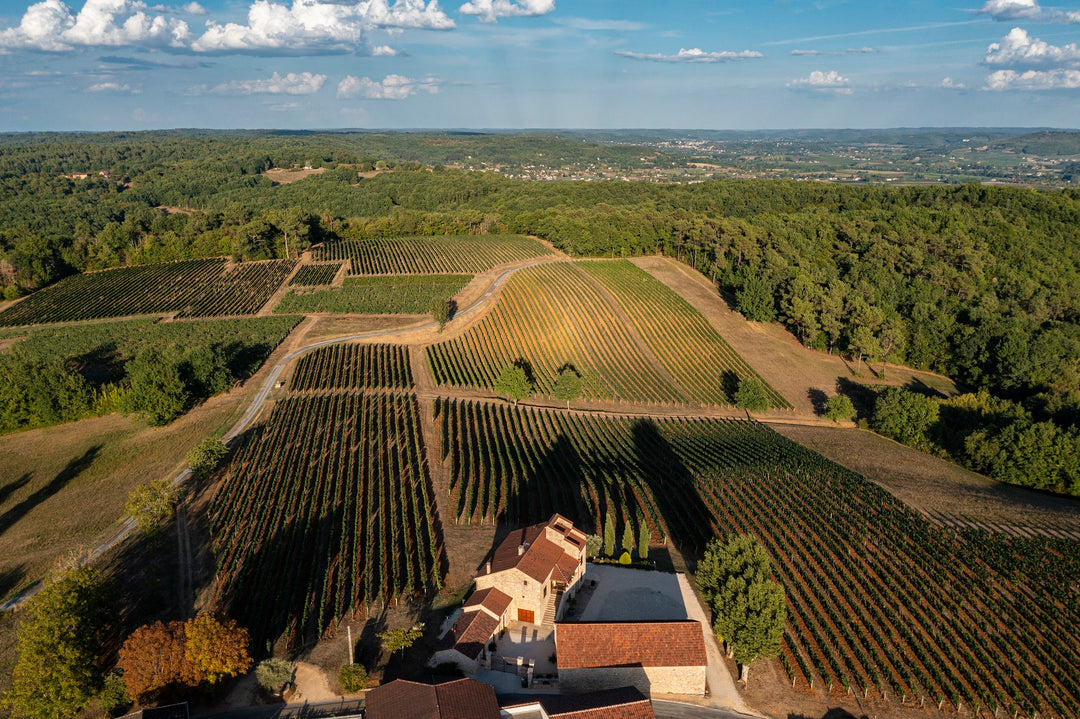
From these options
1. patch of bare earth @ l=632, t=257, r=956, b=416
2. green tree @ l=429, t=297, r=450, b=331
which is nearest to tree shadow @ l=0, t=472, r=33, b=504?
green tree @ l=429, t=297, r=450, b=331

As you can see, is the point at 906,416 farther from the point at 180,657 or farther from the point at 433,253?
the point at 433,253

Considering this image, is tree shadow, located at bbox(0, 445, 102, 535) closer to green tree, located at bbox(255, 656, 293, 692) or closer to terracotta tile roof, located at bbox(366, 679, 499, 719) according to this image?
green tree, located at bbox(255, 656, 293, 692)

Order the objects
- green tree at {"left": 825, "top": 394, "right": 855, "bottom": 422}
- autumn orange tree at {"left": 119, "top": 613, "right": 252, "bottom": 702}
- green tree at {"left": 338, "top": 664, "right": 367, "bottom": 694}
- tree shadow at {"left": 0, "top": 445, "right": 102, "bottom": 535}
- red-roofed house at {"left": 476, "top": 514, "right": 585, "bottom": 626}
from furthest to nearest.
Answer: green tree at {"left": 825, "top": 394, "right": 855, "bottom": 422} → tree shadow at {"left": 0, "top": 445, "right": 102, "bottom": 535} → red-roofed house at {"left": 476, "top": 514, "right": 585, "bottom": 626} → green tree at {"left": 338, "top": 664, "right": 367, "bottom": 694} → autumn orange tree at {"left": 119, "top": 613, "right": 252, "bottom": 702}

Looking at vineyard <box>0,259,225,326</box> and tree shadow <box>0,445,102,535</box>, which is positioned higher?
vineyard <box>0,259,225,326</box>

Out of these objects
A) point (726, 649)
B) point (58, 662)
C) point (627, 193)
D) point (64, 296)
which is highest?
point (627, 193)

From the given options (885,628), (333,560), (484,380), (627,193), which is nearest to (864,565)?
(885,628)

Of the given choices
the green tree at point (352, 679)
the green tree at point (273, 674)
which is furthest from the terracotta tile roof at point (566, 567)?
the green tree at point (273, 674)

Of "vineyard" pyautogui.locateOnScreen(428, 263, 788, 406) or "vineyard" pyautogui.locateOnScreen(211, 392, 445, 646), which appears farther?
"vineyard" pyautogui.locateOnScreen(428, 263, 788, 406)

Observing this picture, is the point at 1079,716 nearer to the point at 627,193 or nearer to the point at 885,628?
the point at 885,628
